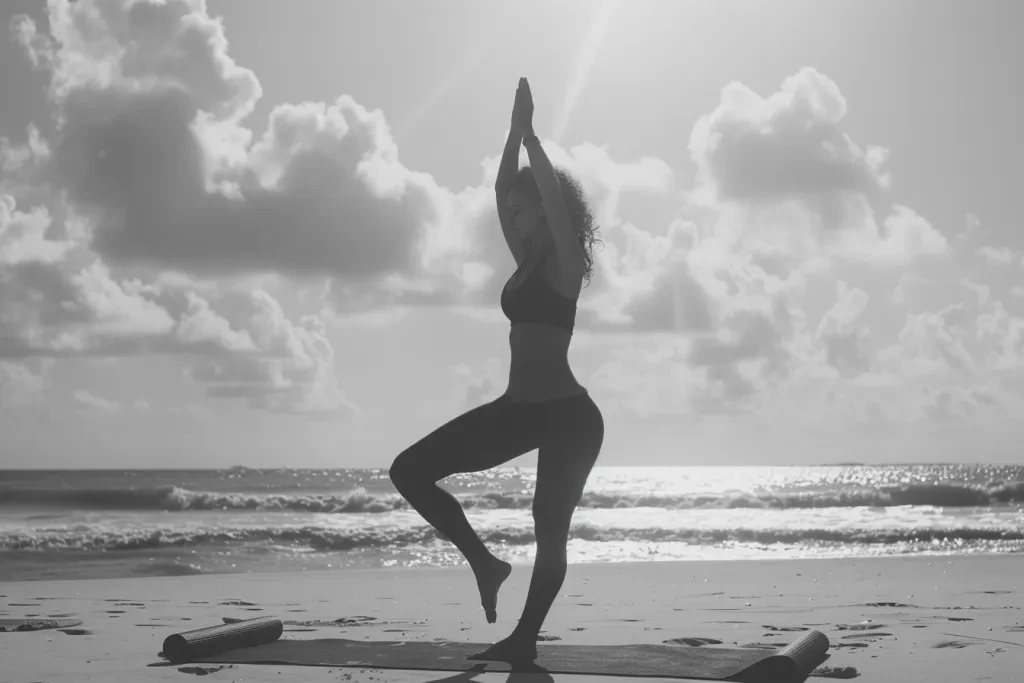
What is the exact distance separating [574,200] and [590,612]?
3.66 m

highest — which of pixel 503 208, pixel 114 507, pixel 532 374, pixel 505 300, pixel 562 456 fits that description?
pixel 503 208

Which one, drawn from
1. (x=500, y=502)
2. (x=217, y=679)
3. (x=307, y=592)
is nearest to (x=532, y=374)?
(x=217, y=679)

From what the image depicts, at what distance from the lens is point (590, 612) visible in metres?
6.92

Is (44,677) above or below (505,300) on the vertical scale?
below

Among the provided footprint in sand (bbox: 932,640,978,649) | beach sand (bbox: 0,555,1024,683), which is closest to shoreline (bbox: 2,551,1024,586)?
beach sand (bbox: 0,555,1024,683)

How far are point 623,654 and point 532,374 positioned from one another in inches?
56.1

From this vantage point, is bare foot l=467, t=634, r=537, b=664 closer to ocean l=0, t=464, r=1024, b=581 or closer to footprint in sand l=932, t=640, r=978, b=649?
footprint in sand l=932, t=640, r=978, b=649

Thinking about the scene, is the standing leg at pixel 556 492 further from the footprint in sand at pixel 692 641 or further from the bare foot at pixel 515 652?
the footprint in sand at pixel 692 641

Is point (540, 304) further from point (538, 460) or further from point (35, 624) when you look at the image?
point (35, 624)

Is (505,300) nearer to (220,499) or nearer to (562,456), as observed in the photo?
(562,456)

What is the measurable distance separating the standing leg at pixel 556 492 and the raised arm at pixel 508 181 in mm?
812

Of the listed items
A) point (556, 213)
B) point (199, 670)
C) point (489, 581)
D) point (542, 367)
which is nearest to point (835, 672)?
point (489, 581)

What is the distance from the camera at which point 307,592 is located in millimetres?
8477

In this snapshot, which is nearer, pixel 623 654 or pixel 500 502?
pixel 623 654
